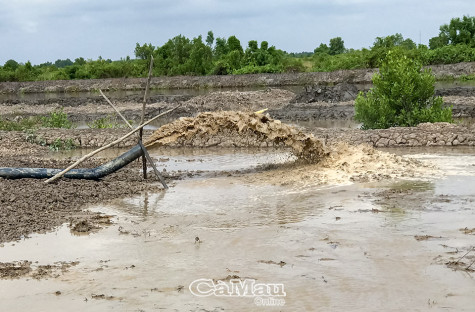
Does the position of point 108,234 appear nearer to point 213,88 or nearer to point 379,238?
point 379,238

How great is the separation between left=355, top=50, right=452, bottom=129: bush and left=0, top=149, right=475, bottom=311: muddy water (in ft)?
19.5

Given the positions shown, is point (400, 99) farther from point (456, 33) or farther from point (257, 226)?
point (456, 33)

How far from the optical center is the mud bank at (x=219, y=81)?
47906 mm

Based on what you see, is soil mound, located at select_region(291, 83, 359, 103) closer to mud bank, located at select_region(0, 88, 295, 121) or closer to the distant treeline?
mud bank, located at select_region(0, 88, 295, 121)

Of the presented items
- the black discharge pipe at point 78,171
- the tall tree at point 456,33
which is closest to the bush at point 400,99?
the black discharge pipe at point 78,171

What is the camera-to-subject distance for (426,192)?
12.9 metres

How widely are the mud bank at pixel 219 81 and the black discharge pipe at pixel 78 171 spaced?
111 ft

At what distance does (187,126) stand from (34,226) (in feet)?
17.7

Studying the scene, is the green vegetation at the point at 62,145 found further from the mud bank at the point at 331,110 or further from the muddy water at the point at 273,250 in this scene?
the mud bank at the point at 331,110

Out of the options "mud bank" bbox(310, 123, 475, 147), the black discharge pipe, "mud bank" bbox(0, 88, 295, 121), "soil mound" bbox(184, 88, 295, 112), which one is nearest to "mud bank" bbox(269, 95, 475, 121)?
"mud bank" bbox(0, 88, 295, 121)

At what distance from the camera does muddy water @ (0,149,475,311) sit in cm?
776

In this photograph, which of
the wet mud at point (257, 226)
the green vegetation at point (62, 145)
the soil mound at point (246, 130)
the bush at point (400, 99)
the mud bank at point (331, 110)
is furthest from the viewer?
the mud bank at point (331, 110)

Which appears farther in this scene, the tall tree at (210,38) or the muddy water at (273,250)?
the tall tree at (210,38)

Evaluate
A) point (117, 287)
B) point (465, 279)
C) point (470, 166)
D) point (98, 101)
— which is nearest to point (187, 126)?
point (470, 166)
